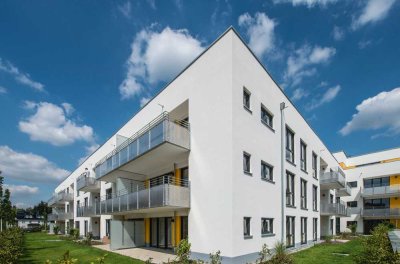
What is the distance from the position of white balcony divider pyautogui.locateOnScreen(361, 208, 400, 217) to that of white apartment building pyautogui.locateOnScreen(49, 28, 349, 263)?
18.9 meters

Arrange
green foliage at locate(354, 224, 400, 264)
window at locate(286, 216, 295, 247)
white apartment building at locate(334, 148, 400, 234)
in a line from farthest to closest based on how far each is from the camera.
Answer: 1. white apartment building at locate(334, 148, 400, 234)
2. window at locate(286, 216, 295, 247)
3. green foliage at locate(354, 224, 400, 264)

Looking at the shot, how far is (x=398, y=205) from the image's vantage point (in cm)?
3766

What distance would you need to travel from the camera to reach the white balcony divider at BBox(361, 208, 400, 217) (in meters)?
35.9

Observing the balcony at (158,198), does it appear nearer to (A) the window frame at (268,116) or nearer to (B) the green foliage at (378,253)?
(A) the window frame at (268,116)

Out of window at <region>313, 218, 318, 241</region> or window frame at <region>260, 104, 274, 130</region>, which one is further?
window at <region>313, 218, 318, 241</region>

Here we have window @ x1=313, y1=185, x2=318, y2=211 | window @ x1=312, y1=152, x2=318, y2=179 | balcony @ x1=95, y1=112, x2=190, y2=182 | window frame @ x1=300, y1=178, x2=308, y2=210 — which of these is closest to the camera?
balcony @ x1=95, y1=112, x2=190, y2=182

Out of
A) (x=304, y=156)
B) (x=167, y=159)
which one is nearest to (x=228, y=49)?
(x=167, y=159)

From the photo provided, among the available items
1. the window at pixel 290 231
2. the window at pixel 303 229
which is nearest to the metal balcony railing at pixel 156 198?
the window at pixel 290 231

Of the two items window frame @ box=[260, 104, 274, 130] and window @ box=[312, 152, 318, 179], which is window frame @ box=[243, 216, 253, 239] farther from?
window @ box=[312, 152, 318, 179]

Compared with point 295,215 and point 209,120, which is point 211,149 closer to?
point 209,120

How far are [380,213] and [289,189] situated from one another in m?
24.8

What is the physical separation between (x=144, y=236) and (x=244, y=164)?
11.8 m

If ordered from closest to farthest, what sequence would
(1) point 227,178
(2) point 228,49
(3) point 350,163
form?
(1) point 227,178, (2) point 228,49, (3) point 350,163

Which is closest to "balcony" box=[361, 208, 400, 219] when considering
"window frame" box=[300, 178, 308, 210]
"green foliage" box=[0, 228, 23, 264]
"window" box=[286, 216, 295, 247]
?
"window frame" box=[300, 178, 308, 210]
